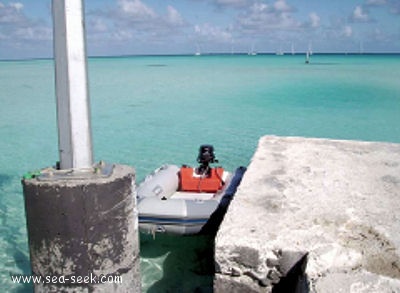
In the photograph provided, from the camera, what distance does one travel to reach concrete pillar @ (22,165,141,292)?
1681 mm

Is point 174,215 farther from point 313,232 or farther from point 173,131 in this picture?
point 173,131

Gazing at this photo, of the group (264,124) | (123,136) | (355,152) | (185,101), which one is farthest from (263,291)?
(185,101)

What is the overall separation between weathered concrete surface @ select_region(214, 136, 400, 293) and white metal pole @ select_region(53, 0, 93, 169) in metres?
1.03

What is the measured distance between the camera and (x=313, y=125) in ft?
43.2

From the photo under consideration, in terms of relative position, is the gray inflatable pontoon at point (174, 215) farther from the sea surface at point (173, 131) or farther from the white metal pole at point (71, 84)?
the white metal pole at point (71, 84)

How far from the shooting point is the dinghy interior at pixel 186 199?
3.59 metres

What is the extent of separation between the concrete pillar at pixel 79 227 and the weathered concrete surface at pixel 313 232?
0.70m

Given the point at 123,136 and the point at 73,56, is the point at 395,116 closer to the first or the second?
the point at 123,136

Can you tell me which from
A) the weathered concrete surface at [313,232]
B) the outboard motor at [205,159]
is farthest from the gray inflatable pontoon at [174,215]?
the outboard motor at [205,159]

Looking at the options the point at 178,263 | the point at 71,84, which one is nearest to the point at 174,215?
the point at 178,263

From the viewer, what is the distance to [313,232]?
7.61 feet

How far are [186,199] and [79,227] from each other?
2.20 m

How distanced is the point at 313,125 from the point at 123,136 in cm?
668

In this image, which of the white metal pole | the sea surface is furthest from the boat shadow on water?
the white metal pole
